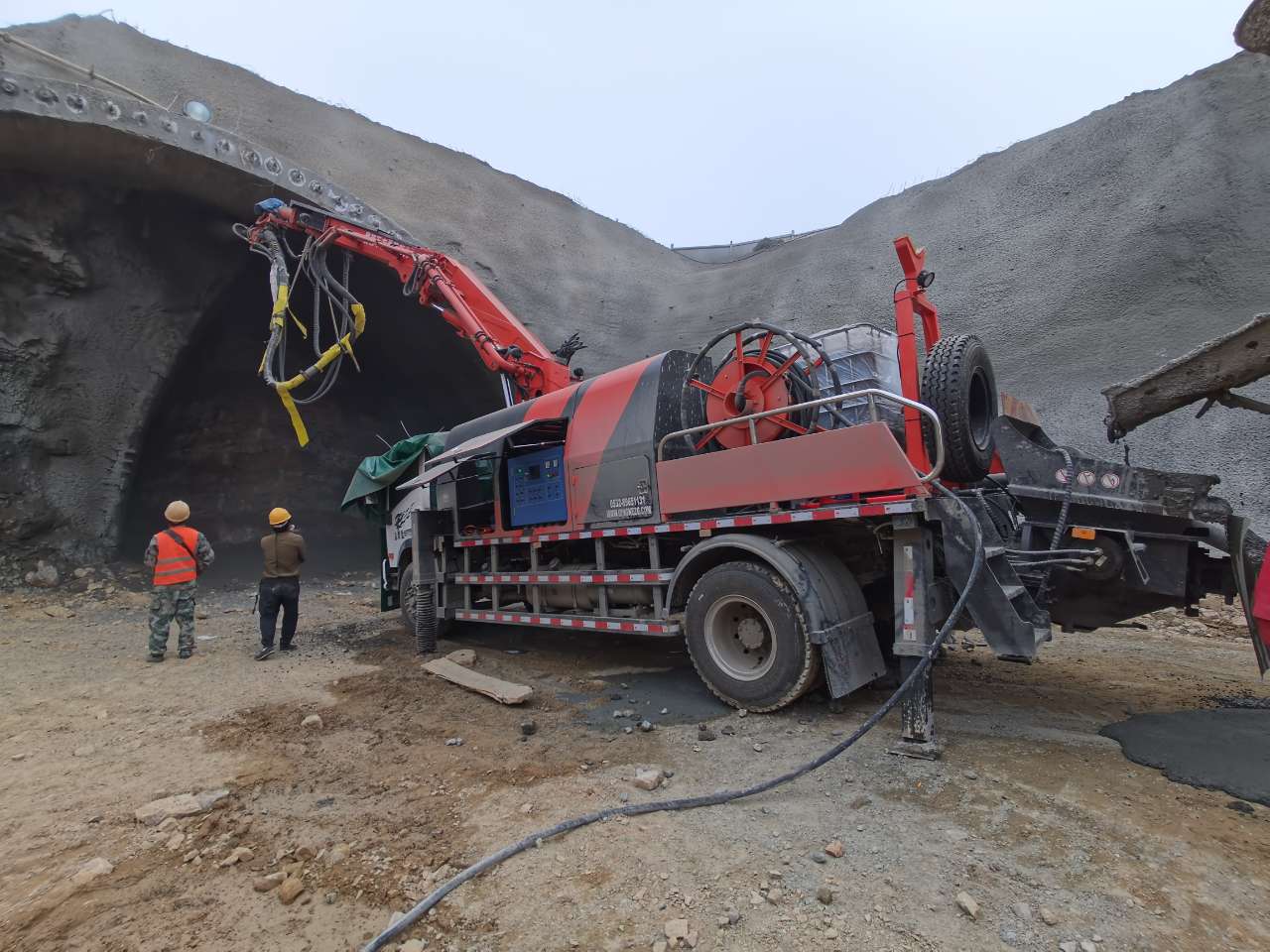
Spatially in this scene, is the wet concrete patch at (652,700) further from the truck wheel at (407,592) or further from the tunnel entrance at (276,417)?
the tunnel entrance at (276,417)

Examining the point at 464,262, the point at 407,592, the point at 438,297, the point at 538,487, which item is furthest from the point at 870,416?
the point at 464,262

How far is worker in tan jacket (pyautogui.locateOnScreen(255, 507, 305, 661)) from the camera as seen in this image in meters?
6.88

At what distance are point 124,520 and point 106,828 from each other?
11.5 metres

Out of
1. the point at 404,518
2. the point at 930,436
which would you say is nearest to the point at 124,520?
the point at 404,518

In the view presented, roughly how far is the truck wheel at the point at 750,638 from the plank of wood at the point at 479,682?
1401mm

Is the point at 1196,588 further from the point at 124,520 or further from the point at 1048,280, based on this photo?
the point at 124,520

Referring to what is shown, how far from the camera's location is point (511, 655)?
6.70m

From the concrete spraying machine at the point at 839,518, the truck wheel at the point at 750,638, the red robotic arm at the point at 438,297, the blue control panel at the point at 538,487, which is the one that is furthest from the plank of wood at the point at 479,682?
the red robotic arm at the point at 438,297

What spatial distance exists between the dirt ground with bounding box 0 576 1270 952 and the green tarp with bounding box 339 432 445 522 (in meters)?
3.27

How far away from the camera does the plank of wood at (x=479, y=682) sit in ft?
→ 15.9

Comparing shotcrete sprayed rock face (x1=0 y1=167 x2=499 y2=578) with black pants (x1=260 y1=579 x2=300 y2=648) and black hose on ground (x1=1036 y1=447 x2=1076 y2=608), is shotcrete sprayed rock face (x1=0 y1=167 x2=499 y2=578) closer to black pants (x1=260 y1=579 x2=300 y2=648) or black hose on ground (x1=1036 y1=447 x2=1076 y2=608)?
black pants (x1=260 y1=579 x2=300 y2=648)

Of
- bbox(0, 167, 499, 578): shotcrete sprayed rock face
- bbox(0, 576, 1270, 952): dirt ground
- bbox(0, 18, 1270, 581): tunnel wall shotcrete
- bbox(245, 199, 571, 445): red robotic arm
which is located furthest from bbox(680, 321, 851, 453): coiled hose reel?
bbox(0, 167, 499, 578): shotcrete sprayed rock face

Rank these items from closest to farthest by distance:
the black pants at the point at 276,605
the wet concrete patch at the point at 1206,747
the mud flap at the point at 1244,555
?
the wet concrete patch at the point at 1206,747 < the mud flap at the point at 1244,555 < the black pants at the point at 276,605

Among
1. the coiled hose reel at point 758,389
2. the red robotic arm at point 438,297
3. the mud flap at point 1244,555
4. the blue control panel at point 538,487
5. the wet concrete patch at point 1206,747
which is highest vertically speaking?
the red robotic arm at point 438,297
